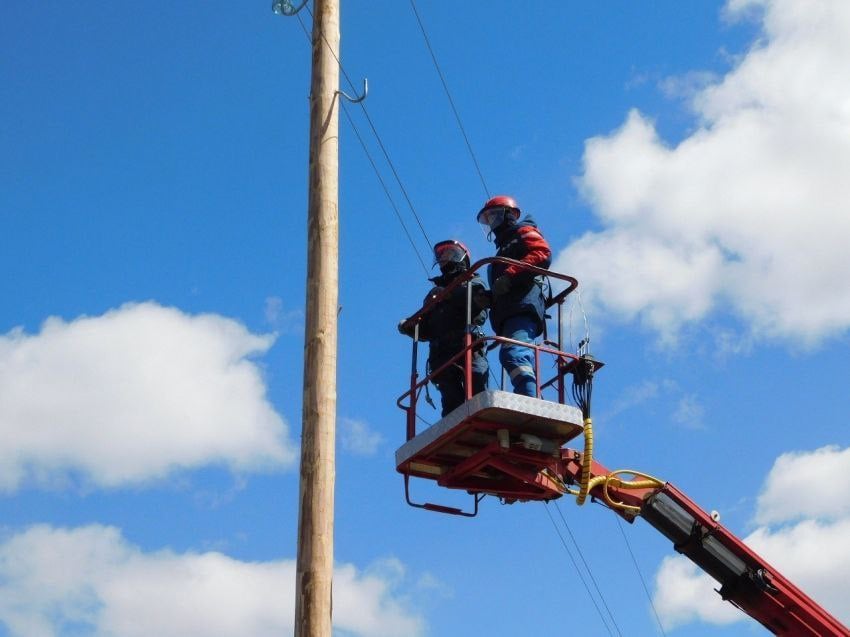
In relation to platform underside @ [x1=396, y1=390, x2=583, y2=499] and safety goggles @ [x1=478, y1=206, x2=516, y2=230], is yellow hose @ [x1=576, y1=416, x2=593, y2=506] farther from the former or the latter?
safety goggles @ [x1=478, y1=206, x2=516, y2=230]

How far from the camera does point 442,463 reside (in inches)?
413

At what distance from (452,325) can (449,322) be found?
0.13ft

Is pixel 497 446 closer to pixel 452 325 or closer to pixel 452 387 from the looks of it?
pixel 452 387

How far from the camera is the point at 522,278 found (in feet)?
33.9

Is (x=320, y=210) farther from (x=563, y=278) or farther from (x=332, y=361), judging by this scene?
(x=563, y=278)

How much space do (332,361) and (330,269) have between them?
2.52 ft

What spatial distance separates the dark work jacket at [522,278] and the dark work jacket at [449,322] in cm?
25

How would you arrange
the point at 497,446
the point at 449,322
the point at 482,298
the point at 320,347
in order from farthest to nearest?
the point at 449,322 < the point at 482,298 < the point at 497,446 < the point at 320,347

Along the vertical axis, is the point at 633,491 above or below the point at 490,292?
below

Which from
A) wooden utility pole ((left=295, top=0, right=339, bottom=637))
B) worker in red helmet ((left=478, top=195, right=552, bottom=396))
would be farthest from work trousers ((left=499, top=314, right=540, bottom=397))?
wooden utility pole ((left=295, top=0, right=339, bottom=637))

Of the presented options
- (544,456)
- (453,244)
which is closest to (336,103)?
(453,244)

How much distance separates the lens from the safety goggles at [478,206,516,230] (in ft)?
35.4

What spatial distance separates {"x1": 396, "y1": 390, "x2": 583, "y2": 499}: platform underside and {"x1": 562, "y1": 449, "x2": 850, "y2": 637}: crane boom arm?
947 mm

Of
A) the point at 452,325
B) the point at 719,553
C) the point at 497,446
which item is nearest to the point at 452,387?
the point at 452,325
